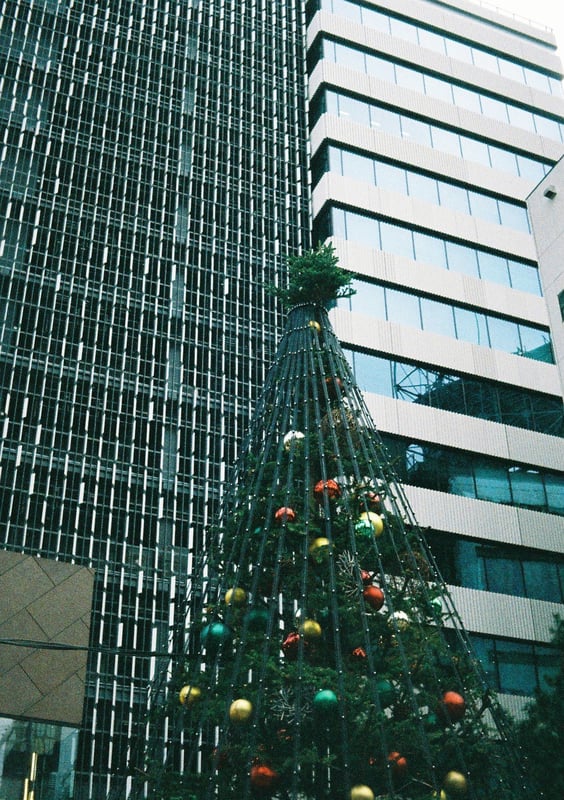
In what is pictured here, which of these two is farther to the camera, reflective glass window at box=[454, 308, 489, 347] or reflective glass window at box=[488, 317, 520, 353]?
reflective glass window at box=[488, 317, 520, 353]

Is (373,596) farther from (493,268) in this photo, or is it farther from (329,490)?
(493,268)

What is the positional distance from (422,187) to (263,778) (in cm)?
2566

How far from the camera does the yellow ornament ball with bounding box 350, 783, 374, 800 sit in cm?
944

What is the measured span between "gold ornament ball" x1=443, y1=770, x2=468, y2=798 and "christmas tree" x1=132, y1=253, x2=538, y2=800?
0.06ft

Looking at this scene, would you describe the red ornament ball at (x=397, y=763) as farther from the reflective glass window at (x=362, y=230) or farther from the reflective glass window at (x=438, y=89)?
the reflective glass window at (x=438, y=89)

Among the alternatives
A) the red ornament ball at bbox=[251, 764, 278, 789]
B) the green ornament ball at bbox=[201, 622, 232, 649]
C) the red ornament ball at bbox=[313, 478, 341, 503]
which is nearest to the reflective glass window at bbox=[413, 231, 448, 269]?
the red ornament ball at bbox=[313, 478, 341, 503]

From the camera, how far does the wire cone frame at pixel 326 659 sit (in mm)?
9883

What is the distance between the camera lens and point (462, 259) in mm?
31406

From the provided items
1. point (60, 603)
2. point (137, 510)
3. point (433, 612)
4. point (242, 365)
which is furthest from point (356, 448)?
point (242, 365)

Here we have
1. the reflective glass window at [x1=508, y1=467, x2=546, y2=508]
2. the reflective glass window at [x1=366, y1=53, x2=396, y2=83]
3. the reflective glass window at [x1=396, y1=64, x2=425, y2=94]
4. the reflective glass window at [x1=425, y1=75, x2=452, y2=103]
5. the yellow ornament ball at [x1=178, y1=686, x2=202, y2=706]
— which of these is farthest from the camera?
the reflective glass window at [x1=425, y1=75, x2=452, y2=103]

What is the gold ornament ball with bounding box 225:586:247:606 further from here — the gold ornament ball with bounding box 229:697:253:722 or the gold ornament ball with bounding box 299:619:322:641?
the gold ornament ball with bounding box 229:697:253:722

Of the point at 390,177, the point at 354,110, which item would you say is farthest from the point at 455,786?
the point at 354,110

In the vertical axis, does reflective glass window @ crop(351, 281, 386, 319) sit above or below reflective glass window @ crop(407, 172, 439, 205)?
below

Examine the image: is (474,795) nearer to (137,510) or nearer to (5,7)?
(137,510)
